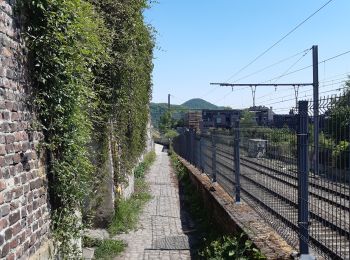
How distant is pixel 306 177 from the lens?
5.05 m

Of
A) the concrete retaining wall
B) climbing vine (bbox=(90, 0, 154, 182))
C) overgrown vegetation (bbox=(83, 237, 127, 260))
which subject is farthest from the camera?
climbing vine (bbox=(90, 0, 154, 182))

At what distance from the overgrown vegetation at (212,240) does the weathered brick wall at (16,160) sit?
99.5 inches

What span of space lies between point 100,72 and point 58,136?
3141 millimetres

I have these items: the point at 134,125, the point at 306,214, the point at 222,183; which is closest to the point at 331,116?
the point at 306,214

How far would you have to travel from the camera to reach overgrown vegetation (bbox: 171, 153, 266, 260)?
6.40m

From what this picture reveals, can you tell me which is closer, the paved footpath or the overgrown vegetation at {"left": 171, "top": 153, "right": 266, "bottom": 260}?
the overgrown vegetation at {"left": 171, "top": 153, "right": 266, "bottom": 260}

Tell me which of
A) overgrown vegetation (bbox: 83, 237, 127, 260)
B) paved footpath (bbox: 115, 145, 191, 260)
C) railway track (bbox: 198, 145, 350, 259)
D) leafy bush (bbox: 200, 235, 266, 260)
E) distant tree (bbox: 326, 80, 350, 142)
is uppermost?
distant tree (bbox: 326, 80, 350, 142)

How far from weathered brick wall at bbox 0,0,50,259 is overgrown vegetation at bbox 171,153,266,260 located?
2527mm

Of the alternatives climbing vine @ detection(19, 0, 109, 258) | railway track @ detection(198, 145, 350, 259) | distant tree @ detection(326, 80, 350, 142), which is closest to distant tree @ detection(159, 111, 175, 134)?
railway track @ detection(198, 145, 350, 259)

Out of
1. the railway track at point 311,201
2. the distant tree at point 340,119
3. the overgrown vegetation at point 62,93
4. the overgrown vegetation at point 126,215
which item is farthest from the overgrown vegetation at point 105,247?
the distant tree at point 340,119

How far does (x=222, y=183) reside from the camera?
11023mm

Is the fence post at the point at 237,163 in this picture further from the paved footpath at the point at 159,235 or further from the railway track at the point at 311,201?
the paved footpath at the point at 159,235

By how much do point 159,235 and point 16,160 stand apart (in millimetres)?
5578

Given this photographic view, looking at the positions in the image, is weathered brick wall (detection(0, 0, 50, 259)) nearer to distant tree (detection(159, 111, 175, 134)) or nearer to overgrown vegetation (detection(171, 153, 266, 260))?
Result: overgrown vegetation (detection(171, 153, 266, 260))
